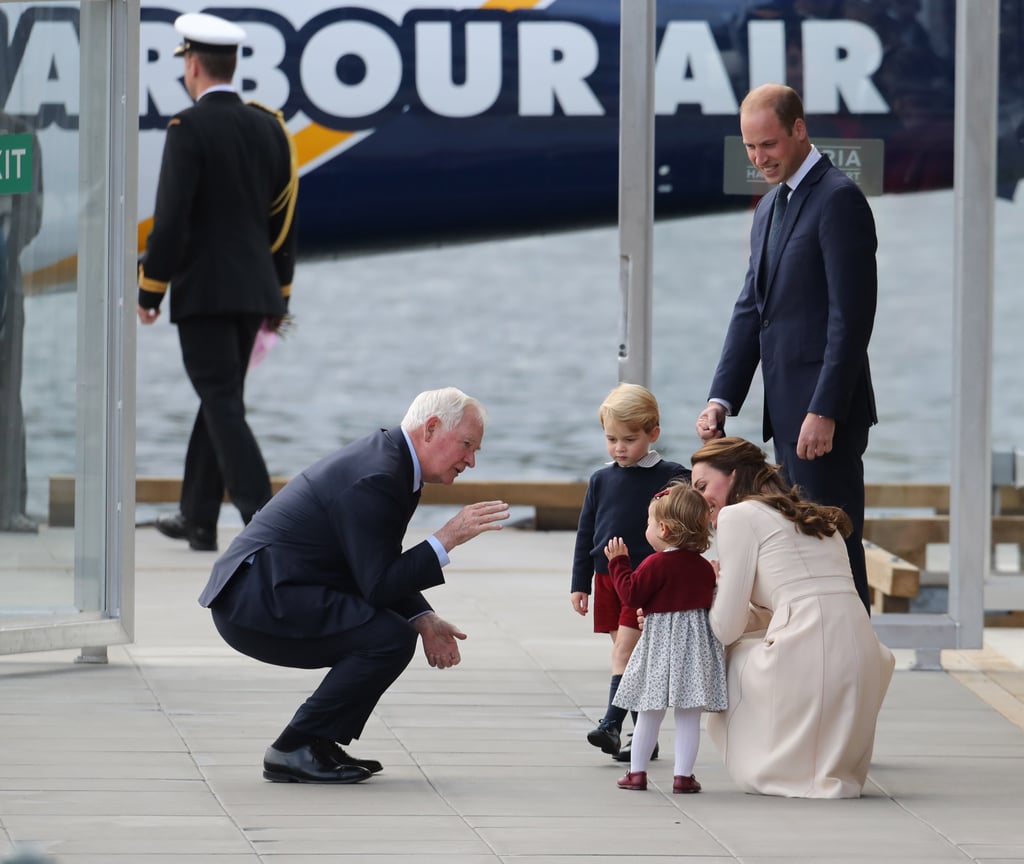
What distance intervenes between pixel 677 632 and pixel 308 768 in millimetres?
751

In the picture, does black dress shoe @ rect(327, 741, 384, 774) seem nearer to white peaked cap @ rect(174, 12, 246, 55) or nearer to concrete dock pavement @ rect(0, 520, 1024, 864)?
concrete dock pavement @ rect(0, 520, 1024, 864)

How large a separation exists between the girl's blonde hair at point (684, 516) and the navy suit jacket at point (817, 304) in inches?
16.4

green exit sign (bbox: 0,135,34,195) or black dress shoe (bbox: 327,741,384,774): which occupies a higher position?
green exit sign (bbox: 0,135,34,195)

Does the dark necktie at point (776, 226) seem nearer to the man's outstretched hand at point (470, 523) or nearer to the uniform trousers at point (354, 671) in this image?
the man's outstretched hand at point (470, 523)

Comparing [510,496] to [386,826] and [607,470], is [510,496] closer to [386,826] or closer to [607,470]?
[607,470]

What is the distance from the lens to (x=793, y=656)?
13.5 feet

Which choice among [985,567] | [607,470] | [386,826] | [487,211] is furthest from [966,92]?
[487,211]

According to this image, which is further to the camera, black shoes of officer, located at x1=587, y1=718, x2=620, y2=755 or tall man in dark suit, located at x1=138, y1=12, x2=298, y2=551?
tall man in dark suit, located at x1=138, y1=12, x2=298, y2=551

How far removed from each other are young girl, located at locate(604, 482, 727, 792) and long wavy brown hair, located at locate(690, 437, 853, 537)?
0.12 meters

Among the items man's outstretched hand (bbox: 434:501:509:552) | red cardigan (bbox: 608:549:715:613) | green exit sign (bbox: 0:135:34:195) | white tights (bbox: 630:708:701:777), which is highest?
green exit sign (bbox: 0:135:34:195)

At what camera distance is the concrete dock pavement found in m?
3.73

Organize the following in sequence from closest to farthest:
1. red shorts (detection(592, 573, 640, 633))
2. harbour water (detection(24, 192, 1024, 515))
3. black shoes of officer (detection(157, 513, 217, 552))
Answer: red shorts (detection(592, 573, 640, 633)) → black shoes of officer (detection(157, 513, 217, 552)) → harbour water (detection(24, 192, 1024, 515))

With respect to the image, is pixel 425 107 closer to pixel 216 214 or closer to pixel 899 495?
pixel 216 214

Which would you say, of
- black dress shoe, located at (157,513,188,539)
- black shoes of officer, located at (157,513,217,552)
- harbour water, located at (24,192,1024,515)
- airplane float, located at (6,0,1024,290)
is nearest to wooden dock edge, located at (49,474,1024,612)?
black shoes of officer, located at (157,513,217,552)
